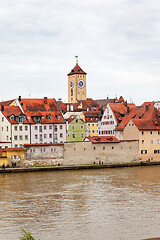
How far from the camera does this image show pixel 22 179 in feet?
171

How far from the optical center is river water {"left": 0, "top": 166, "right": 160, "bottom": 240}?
2656 cm

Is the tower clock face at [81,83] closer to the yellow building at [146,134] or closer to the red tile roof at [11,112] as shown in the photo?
the yellow building at [146,134]

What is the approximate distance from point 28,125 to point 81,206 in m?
40.1

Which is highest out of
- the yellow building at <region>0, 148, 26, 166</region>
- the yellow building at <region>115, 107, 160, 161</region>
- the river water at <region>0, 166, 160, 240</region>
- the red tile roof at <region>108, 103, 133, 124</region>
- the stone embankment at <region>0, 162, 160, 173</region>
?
the red tile roof at <region>108, 103, 133, 124</region>

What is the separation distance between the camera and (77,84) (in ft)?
548

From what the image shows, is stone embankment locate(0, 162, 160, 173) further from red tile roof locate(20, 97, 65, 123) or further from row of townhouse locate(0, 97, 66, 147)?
red tile roof locate(20, 97, 65, 123)

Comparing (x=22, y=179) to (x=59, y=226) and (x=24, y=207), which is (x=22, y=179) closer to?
(x=24, y=207)

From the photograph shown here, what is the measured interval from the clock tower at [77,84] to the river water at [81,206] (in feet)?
374

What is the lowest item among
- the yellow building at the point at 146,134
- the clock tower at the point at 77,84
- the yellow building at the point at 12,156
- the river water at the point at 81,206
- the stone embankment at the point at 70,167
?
the river water at the point at 81,206

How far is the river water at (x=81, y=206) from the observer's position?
87.1ft

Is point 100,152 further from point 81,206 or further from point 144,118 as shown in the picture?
point 81,206

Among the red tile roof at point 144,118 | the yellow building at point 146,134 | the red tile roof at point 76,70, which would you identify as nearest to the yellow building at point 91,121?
the red tile roof at point 144,118


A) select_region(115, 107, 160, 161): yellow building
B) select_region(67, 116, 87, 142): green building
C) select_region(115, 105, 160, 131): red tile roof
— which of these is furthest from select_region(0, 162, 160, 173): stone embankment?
select_region(67, 116, 87, 142): green building

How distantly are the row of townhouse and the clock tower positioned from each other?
3484 inches
